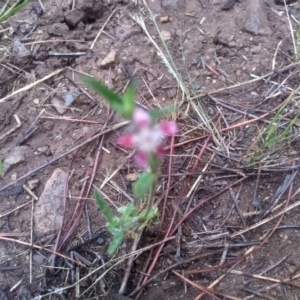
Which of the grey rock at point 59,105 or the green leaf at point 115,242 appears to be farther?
the grey rock at point 59,105

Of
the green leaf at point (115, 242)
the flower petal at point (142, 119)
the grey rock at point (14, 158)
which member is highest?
the flower petal at point (142, 119)

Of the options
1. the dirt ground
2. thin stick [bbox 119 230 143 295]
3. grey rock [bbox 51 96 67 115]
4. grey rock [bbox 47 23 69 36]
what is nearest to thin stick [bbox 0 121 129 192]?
the dirt ground

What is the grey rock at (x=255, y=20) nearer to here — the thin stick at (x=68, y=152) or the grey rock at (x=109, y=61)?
the grey rock at (x=109, y=61)

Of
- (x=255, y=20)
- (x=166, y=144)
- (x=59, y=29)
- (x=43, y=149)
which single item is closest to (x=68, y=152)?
(x=43, y=149)

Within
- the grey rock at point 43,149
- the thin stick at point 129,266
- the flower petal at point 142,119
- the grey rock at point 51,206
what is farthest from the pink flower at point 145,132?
the grey rock at point 43,149

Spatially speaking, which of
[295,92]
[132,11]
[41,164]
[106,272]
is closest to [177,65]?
[132,11]

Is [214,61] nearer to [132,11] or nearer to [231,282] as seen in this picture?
[132,11]

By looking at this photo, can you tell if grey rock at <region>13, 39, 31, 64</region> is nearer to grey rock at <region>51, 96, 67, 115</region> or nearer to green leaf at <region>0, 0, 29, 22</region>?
green leaf at <region>0, 0, 29, 22</region>
